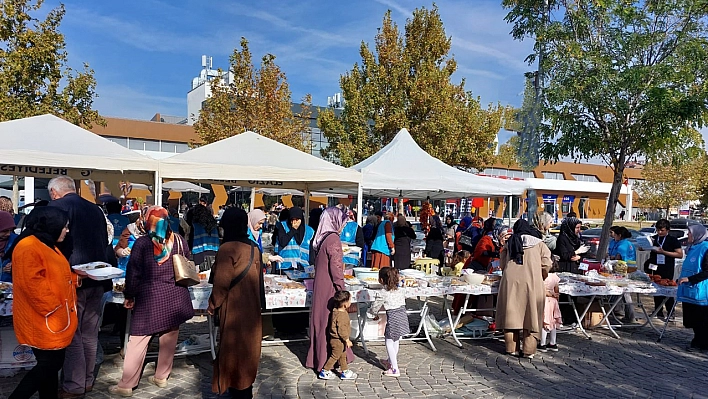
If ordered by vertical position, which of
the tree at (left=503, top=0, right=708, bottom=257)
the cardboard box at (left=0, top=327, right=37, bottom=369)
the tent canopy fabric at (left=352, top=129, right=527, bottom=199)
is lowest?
the cardboard box at (left=0, top=327, right=37, bottom=369)

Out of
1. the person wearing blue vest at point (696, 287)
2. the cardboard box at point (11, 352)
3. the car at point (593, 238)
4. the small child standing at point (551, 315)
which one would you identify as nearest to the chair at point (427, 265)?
the small child standing at point (551, 315)

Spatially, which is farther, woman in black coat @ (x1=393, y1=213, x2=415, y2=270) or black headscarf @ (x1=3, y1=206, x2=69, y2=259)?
woman in black coat @ (x1=393, y1=213, x2=415, y2=270)

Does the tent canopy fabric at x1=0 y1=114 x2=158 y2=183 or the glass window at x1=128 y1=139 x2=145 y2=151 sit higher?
the glass window at x1=128 y1=139 x2=145 y2=151

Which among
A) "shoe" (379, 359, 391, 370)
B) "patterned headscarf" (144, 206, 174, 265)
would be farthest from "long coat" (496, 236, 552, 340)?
"patterned headscarf" (144, 206, 174, 265)

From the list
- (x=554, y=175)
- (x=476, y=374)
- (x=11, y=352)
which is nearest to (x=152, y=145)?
(x=11, y=352)

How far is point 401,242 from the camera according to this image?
30.7 ft

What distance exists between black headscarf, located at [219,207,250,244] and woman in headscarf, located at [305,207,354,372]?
987 mm

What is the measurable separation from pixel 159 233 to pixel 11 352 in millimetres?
1937

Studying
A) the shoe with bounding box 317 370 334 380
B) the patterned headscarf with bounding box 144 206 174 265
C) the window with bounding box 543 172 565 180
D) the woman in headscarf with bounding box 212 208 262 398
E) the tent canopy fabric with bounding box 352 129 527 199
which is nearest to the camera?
the woman in headscarf with bounding box 212 208 262 398

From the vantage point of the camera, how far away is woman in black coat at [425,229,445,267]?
34.5 feet

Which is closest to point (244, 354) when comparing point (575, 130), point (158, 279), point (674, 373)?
point (158, 279)

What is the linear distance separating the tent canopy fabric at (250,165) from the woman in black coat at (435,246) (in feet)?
10.0

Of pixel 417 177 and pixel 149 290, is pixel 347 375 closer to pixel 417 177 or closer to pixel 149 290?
pixel 149 290

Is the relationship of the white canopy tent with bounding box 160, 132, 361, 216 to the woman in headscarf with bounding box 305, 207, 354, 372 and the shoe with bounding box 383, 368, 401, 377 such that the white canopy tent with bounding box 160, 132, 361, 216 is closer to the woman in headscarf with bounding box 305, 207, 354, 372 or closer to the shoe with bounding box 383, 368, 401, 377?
the woman in headscarf with bounding box 305, 207, 354, 372
